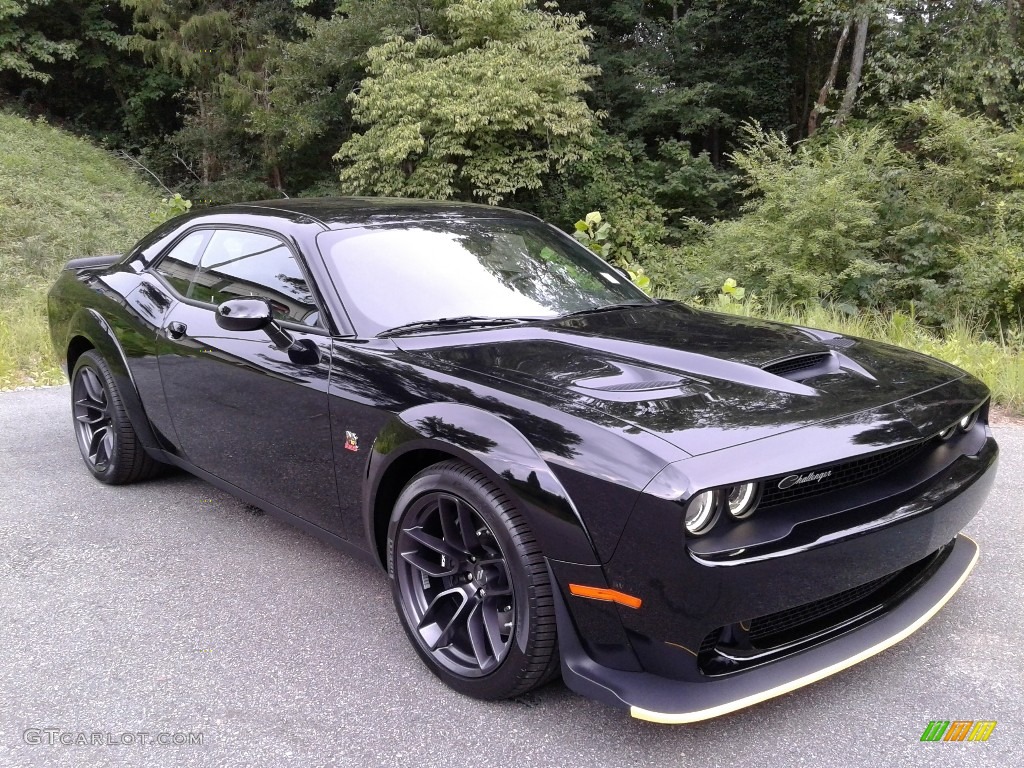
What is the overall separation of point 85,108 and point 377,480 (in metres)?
29.5

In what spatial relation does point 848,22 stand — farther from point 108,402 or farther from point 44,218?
point 108,402

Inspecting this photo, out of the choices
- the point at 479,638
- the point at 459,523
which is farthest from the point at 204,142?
the point at 479,638

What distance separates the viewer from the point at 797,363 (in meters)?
2.62

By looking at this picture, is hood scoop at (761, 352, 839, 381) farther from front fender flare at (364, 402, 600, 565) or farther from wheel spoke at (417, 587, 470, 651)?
wheel spoke at (417, 587, 470, 651)

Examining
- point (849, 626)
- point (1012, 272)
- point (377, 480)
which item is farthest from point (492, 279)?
point (1012, 272)

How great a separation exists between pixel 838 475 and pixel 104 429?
3710 mm

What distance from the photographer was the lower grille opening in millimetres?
2031

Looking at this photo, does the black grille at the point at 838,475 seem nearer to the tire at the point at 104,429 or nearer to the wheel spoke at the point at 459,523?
the wheel spoke at the point at 459,523

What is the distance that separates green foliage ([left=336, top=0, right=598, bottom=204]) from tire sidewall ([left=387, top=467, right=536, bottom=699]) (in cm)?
1479

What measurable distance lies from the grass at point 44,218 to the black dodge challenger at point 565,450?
4.96 m

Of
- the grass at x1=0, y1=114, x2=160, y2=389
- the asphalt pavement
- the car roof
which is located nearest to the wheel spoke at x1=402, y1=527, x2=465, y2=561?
the asphalt pavement

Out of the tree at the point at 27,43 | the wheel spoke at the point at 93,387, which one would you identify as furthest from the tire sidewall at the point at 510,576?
the tree at the point at 27,43

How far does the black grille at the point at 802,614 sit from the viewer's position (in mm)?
2092

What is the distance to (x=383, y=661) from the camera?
263 centimetres
